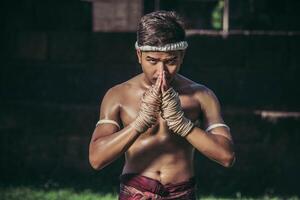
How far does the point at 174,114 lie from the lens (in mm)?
3979

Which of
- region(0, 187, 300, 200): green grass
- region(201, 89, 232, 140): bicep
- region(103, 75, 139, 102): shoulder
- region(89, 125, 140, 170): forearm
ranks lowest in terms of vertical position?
region(0, 187, 300, 200): green grass

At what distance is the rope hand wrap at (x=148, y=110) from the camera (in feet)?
13.0

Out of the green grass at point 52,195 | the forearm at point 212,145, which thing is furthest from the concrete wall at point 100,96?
the forearm at point 212,145

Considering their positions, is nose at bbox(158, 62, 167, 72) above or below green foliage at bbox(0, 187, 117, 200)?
above

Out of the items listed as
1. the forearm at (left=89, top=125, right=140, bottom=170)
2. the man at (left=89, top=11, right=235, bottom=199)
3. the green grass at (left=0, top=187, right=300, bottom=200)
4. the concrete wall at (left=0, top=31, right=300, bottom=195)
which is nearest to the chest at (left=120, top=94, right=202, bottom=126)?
the man at (left=89, top=11, right=235, bottom=199)

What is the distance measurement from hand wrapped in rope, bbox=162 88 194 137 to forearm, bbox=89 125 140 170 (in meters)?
0.20

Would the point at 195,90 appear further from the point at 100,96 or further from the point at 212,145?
the point at 100,96

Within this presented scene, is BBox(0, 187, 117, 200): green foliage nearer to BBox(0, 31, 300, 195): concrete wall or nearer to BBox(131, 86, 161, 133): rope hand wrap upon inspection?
BBox(0, 31, 300, 195): concrete wall

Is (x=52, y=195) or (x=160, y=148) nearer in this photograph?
(x=160, y=148)

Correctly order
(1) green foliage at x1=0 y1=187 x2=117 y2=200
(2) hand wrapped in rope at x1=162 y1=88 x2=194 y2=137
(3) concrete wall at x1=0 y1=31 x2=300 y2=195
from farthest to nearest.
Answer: (3) concrete wall at x1=0 y1=31 x2=300 y2=195
(1) green foliage at x1=0 y1=187 x2=117 y2=200
(2) hand wrapped in rope at x1=162 y1=88 x2=194 y2=137

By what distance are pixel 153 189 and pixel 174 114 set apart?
0.51 m

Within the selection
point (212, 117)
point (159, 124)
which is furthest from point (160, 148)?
point (212, 117)

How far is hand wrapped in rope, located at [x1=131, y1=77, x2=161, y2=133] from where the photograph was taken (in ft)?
13.0

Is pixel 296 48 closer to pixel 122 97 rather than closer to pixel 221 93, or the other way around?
pixel 221 93
